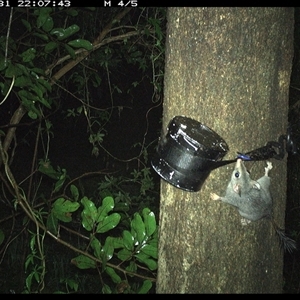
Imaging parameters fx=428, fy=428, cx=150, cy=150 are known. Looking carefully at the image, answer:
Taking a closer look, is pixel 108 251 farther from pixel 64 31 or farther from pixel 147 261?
pixel 64 31

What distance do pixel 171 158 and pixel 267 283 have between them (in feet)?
1.64

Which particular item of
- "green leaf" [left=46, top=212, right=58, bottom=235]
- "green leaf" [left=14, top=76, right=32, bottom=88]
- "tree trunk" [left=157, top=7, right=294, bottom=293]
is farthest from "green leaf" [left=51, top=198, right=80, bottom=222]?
"tree trunk" [left=157, top=7, right=294, bottom=293]

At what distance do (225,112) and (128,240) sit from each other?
0.77 m

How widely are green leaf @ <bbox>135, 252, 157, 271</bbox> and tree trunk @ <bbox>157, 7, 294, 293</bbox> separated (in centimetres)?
38

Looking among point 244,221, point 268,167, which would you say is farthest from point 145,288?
point 268,167

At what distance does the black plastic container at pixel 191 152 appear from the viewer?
1287 millimetres

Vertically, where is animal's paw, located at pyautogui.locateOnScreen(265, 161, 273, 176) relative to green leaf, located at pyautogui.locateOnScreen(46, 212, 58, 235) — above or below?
above

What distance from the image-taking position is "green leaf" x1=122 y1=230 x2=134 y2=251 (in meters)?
1.78

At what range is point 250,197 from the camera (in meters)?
1.36

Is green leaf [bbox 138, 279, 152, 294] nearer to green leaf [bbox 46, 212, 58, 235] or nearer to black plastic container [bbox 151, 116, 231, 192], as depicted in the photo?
green leaf [bbox 46, 212, 58, 235]

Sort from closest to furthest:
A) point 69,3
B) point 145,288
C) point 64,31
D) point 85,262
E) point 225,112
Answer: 1. point 225,112
2. point 145,288
3. point 85,262
4. point 64,31
5. point 69,3

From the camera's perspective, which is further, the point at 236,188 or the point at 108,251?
the point at 108,251
